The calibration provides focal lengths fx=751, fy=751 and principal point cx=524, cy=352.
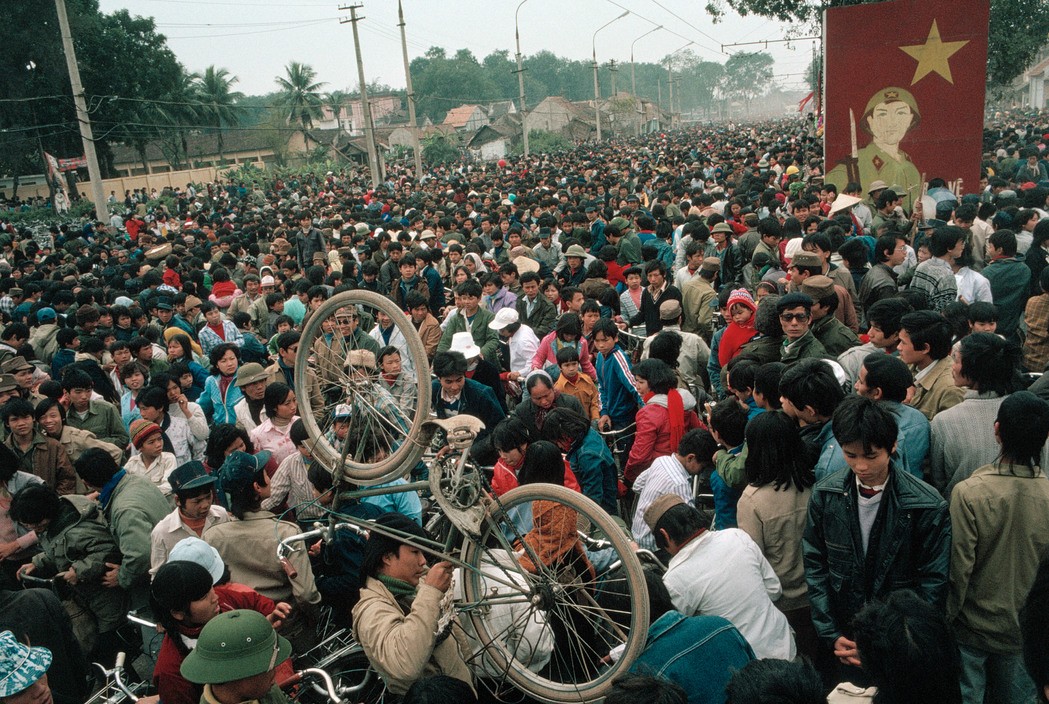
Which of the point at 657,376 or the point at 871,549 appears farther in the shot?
the point at 657,376

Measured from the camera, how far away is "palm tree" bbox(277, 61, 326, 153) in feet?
204

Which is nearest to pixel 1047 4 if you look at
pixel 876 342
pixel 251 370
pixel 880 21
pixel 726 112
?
pixel 880 21

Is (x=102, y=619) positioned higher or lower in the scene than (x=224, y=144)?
lower

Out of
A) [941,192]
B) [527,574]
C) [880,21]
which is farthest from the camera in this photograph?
[880,21]

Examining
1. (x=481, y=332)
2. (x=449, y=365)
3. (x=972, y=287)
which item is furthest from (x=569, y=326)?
(x=972, y=287)

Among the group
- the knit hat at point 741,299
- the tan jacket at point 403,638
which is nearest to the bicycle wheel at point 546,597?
the tan jacket at point 403,638

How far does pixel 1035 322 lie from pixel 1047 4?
84.3 feet

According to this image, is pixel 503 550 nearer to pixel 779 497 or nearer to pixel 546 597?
pixel 546 597

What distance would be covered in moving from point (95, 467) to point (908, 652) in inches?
172

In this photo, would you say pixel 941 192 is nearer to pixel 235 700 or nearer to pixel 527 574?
pixel 527 574

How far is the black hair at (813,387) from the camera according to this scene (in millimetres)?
3744

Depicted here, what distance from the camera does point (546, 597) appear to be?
118 inches

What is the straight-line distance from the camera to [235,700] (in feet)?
8.74

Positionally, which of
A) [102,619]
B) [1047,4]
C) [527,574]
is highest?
[1047,4]
